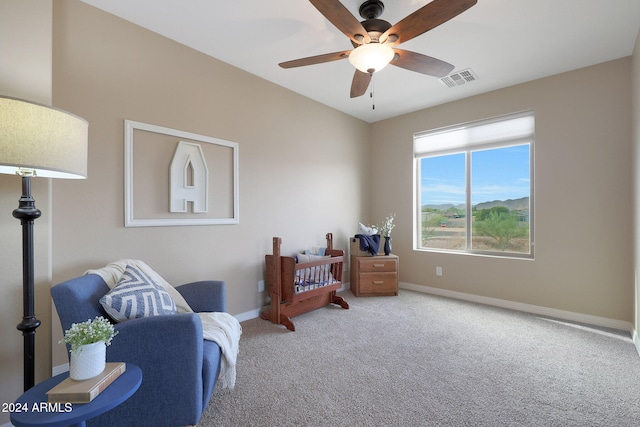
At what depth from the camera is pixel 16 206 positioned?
159 cm

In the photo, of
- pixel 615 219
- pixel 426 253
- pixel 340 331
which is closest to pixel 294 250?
pixel 340 331

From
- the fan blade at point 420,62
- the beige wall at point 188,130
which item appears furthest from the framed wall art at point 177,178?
the fan blade at point 420,62

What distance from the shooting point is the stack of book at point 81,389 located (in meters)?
1.00

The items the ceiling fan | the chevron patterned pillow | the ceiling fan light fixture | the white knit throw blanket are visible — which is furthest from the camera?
the ceiling fan light fixture

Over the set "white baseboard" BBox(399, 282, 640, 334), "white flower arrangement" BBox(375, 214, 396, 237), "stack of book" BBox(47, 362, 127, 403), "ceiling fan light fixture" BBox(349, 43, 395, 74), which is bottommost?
Result: "white baseboard" BBox(399, 282, 640, 334)

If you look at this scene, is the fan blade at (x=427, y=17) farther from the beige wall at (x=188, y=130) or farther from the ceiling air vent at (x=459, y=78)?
the beige wall at (x=188, y=130)

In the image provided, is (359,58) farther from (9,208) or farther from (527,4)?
(9,208)

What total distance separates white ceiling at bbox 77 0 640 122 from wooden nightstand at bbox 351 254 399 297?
2280 millimetres

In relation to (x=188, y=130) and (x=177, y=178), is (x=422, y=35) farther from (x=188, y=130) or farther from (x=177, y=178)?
(x=177, y=178)


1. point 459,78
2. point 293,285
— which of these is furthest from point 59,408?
point 459,78

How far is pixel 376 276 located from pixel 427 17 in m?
3.08

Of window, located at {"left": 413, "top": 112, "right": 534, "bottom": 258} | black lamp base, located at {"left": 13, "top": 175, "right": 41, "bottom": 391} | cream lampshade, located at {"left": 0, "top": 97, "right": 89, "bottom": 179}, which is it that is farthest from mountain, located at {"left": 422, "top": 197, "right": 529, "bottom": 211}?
black lamp base, located at {"left": 13, "top": 175, "right": 41, "bottom": 391}

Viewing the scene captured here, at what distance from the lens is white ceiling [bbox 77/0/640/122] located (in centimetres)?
212

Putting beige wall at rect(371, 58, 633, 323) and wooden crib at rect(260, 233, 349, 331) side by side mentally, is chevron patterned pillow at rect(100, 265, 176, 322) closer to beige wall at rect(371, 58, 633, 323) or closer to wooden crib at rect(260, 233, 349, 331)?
wooden crib at rect(260, 233, 349, 331)
